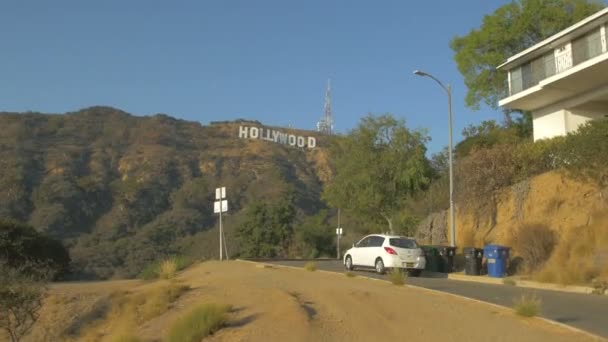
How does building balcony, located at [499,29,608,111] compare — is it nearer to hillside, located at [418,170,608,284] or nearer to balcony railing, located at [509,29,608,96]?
balcony railing, located at [509,29,608,96]

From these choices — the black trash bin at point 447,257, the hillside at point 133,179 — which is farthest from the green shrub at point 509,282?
the hillside at point 133,179

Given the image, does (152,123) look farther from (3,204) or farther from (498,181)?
(498,181)

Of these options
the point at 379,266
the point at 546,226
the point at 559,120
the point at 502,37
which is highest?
the point at 502,37

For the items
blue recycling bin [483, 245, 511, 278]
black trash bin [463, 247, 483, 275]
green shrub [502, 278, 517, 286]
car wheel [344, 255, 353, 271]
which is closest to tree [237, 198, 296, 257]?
car wheel [344, 255, 353, 271]

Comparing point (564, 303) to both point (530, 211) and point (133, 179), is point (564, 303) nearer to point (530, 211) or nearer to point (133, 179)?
point (530, 211)

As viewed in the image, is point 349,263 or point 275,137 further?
point 275,137

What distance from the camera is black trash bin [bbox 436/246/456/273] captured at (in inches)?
987

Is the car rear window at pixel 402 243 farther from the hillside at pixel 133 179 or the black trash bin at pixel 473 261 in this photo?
the hillside at pixel 133 179

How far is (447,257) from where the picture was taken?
991 inches

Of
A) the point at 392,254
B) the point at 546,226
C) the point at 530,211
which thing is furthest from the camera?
the point at 530,211

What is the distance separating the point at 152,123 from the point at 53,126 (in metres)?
18.1

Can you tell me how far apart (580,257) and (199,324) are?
1514 centimetres

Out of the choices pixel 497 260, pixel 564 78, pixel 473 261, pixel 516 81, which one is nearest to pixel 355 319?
pixel 497 260

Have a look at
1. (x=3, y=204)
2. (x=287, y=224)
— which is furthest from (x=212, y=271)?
(x=3, y=204)
